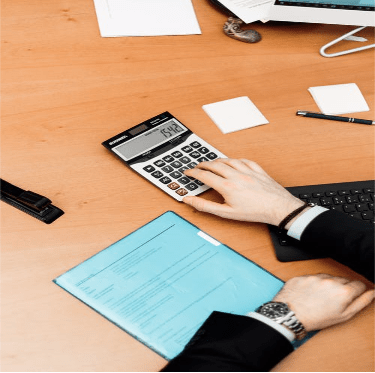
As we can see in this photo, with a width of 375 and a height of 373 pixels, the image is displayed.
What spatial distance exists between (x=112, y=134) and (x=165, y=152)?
114mm

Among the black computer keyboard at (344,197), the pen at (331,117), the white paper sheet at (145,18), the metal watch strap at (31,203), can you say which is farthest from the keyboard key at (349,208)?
the white paper sheet at (145,18)

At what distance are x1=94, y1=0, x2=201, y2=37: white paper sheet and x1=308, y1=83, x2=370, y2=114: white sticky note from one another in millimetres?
343

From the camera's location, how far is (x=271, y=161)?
105cm

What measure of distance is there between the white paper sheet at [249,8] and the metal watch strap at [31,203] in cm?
73

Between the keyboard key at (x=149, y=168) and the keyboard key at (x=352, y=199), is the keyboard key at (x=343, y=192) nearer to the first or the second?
the keyboard key at (x=352, y=199)

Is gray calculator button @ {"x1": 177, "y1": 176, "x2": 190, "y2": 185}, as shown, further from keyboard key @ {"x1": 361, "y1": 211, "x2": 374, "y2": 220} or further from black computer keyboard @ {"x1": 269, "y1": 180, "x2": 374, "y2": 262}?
keyboard key @ {"x1": 361, "y1": 211, "x2": 374, "y2": 220}

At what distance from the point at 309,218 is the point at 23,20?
2.70 feet

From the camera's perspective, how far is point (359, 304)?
811 mm

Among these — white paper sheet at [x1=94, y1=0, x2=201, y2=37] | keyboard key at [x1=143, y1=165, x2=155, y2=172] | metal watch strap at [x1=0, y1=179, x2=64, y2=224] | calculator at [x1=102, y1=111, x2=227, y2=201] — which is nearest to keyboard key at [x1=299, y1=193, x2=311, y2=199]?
calculator at [x1=102, y1=111, x2=227, y2=201]

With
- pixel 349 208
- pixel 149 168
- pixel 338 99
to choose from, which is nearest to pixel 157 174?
pixel 149 168

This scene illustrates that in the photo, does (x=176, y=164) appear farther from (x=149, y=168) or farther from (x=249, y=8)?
(x=249, y=8)

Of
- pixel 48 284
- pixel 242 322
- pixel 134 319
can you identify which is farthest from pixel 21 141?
pixel 242 322

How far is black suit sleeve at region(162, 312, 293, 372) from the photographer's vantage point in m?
0.72

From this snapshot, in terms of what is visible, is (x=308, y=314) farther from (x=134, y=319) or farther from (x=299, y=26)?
(x=299, y=26)
